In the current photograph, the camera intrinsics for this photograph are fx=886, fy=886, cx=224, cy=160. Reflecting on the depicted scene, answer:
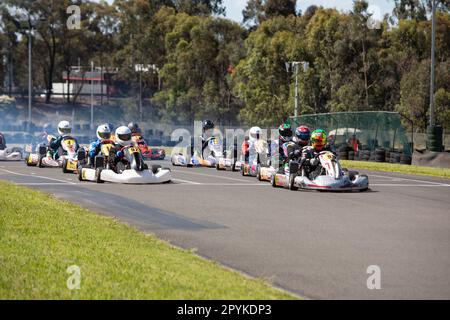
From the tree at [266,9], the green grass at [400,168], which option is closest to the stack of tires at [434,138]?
the green grass at [400,168]

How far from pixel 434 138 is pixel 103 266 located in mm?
24148

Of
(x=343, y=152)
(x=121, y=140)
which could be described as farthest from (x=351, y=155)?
(x=121, y=140)

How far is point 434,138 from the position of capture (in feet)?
101

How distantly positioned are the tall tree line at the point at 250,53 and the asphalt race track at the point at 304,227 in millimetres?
33117

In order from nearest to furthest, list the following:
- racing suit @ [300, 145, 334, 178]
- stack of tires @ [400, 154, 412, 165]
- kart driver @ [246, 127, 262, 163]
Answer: racing suit @ [300, 145, 334, 178]
kart driver @ [246, 127, 262, 163]
stack of tires @ [400, 154, 412, 165]

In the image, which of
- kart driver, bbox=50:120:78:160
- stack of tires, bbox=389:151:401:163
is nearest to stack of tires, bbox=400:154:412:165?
stack of tires, bbox=389:151:401:163

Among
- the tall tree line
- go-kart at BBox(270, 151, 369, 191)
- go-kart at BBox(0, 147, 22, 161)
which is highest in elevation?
the tall tree line

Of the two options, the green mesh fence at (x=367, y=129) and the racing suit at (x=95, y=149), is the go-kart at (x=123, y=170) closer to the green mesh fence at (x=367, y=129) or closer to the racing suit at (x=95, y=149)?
the racing suit at (x=95, y=149)

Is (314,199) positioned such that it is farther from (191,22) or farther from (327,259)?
(191,22)

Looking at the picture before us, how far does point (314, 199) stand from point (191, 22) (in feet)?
188

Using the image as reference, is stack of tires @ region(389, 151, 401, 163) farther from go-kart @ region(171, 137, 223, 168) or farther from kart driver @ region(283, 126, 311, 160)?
kart driver @ region(283, 126, 311, 160)

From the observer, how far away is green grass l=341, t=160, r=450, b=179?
82.6ft

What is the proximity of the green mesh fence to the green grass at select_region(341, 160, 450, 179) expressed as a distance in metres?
2.11
